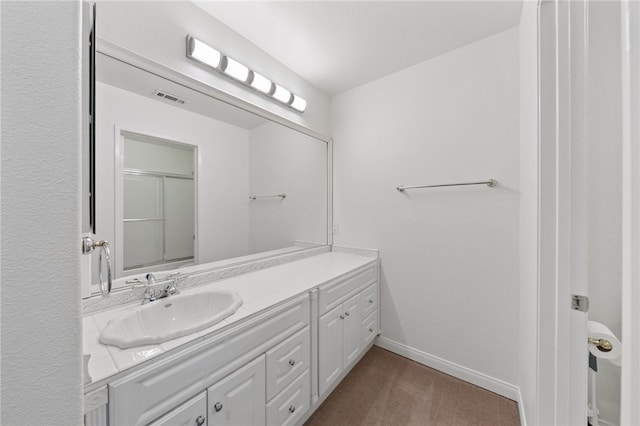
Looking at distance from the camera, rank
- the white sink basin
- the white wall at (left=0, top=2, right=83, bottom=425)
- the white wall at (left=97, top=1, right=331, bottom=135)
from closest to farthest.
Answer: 1. the white wall at (left=0, top=2, right=83, bottom=425)
2. the white sink basin
3. the white wall at (left=97, top=1, right=331, bottom=135)

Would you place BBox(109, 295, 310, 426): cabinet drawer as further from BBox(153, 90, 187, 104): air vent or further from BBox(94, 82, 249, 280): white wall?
BBox(153, 90, 187, 104): air vent

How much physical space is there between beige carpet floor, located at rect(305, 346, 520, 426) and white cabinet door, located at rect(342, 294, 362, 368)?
182 mm

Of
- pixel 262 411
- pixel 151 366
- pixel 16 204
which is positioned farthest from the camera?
pixel 262 411

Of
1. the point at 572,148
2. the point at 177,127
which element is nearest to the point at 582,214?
the point at 572,148

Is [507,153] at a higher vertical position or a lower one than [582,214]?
higher

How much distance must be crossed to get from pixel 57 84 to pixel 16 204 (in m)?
0.16

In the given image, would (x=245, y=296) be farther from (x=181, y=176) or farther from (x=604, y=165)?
(x=604, y=165)

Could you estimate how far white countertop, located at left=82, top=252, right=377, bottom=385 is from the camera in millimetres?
735

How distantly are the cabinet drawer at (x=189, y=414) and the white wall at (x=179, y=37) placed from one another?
4.90ft

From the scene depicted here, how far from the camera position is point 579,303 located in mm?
785

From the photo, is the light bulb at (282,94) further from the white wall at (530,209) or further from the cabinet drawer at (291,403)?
the cabinet drawer at (291,403)

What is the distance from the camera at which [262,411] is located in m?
1.05

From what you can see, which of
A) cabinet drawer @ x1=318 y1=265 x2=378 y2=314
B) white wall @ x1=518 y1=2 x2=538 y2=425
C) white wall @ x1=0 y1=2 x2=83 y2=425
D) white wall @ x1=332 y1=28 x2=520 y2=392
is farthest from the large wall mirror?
white wall @ x1=518 y1=2 x2=538 y2=425

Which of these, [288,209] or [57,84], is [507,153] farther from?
[57,84]
